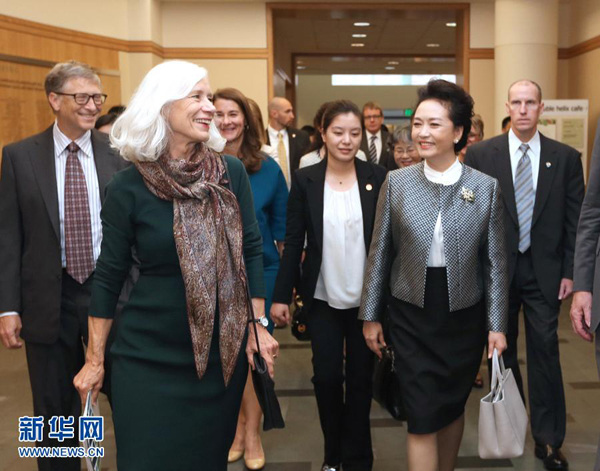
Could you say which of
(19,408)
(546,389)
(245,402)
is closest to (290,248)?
(245,402)

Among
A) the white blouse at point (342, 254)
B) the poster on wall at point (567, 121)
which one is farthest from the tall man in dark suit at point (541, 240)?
the poster on wall at point (567, 121)

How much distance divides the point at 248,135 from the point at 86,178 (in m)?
1.02

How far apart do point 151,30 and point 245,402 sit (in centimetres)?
765

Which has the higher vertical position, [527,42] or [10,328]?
[527,42]

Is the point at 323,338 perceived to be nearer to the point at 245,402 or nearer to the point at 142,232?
the point at 245,402

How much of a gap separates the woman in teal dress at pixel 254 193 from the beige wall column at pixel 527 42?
7.17m

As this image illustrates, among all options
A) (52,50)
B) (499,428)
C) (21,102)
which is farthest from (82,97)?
(52,50)

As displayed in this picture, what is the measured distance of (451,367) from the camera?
297cm

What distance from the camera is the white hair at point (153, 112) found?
2.39 m

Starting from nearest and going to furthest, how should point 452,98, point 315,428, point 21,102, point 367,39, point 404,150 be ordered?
point 452,98 → point 315,428 → point 404,150 → point 21,102 → point 367,39

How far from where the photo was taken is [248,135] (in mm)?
3965

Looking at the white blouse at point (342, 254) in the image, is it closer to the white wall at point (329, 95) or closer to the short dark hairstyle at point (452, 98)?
the short dark hairstyle at point (452, 98)

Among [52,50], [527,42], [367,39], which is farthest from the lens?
[367,39]

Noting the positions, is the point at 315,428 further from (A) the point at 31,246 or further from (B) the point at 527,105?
(B) the point at 527,105
